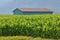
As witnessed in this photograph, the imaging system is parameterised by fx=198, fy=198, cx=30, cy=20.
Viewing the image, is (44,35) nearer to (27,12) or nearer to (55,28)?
(55,28)

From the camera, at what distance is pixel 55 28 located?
1212cm

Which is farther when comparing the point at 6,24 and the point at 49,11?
the point at 49,11

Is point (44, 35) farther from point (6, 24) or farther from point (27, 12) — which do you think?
point (27, 12)

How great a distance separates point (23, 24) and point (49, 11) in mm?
10967

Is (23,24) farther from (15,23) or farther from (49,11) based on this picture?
(49,11)

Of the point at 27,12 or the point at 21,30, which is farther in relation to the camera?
the point at 27,12

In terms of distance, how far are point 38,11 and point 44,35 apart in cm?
1062

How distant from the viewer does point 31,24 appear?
41.5ft

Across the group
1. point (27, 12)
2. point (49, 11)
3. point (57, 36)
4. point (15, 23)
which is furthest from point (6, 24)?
point (49, 11)

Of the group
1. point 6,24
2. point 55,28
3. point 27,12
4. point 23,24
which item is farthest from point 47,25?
point 27,12

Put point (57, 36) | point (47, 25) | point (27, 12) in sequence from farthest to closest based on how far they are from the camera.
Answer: point (27, 12)
point (47, 25)
point (57, 36)

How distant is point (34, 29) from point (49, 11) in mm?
11043

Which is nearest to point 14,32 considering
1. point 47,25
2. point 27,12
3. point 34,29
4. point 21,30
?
point 21,30

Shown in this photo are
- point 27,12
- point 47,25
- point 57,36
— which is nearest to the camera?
point 57,36
